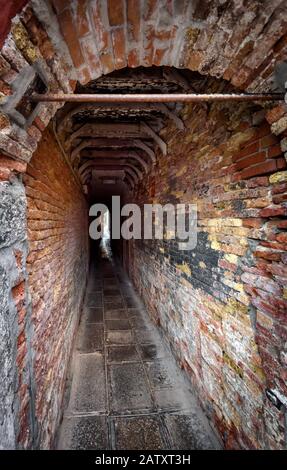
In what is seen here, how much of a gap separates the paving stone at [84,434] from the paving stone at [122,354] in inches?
42.4

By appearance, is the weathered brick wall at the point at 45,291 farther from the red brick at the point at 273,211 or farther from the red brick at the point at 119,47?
the red brick at the point at 273,211

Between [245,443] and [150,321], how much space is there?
3221 millimetres

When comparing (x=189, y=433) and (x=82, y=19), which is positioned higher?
(x=82, y=19)

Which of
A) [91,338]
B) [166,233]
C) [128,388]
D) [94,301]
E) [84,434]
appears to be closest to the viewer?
[84,434]

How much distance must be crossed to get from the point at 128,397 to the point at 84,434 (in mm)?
676

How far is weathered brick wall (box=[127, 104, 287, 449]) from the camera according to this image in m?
1.71

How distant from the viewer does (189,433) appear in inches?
103

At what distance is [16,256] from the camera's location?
1523 millimetres

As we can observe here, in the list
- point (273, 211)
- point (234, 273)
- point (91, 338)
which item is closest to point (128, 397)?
point (91, 338)

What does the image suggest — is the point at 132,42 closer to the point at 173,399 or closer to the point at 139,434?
the point at 139,434

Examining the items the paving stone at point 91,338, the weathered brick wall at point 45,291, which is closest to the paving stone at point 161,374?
the paving stone at point 91,338

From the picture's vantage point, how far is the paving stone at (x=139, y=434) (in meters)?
2.47

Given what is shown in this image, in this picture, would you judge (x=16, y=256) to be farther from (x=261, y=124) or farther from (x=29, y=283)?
(x=261, y=124)

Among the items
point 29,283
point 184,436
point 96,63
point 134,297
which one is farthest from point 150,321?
point 96,63
